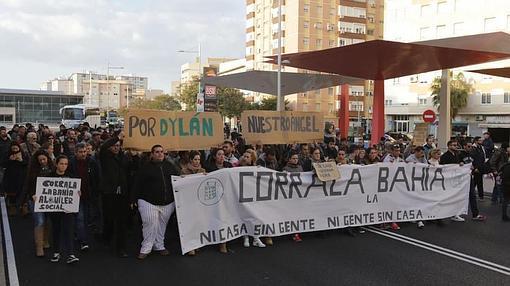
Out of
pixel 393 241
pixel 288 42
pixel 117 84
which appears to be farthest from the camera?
pixel 117 84

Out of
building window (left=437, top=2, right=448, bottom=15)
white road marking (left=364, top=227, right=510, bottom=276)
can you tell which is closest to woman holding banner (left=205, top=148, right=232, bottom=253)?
white road marking (left=364, top=227, right=510, bottom=276)

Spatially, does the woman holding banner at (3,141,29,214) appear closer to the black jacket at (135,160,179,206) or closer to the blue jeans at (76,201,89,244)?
the blue jeans at (76,201,89,244)

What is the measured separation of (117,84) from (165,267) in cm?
18345

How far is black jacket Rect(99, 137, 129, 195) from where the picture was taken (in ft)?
25.4

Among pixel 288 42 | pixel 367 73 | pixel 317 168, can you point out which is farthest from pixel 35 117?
pixel 317 168

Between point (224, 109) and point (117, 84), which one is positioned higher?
point (117, 84)

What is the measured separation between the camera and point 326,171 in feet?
29.2

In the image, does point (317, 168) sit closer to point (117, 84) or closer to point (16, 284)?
point (16, 284)

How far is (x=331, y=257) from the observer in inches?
296

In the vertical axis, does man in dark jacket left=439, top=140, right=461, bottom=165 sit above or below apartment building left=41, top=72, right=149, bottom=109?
below

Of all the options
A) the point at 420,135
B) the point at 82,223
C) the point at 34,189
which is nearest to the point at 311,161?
the point at 82,223

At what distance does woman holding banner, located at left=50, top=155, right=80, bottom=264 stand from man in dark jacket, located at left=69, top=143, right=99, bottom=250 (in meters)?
0.26

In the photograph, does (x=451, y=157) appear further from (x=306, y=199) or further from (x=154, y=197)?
(x=154, y=197)

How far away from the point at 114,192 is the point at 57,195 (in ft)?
2.68
